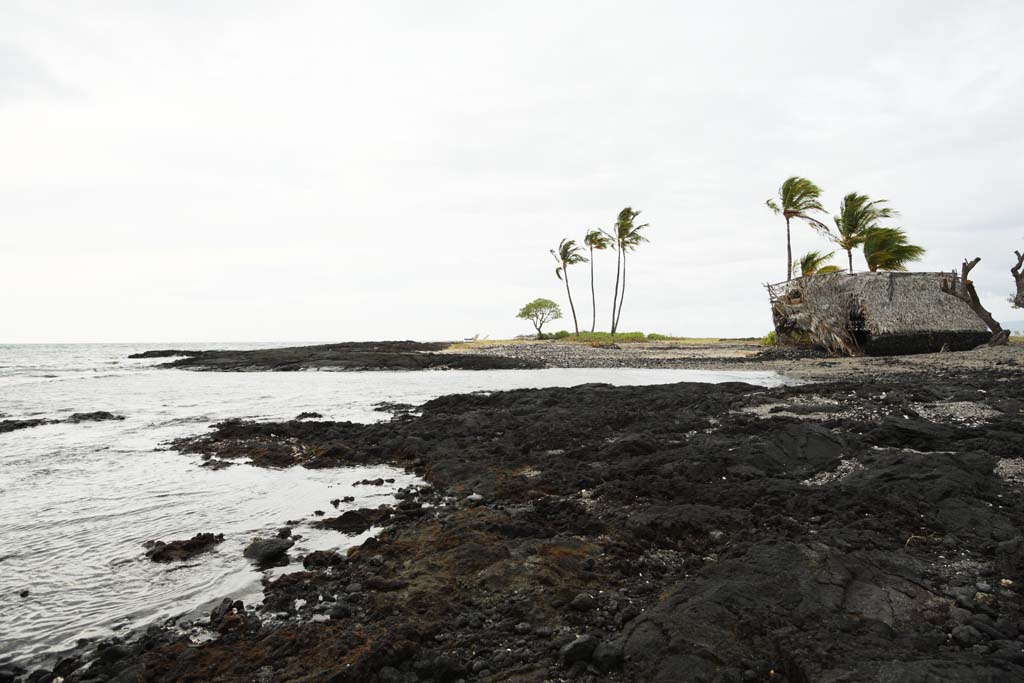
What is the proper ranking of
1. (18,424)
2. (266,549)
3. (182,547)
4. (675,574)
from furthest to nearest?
1. (18,424)
2. (182,547)
3. (266,549)
4. (675,574)

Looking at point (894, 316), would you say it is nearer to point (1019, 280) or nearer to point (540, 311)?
point (1019, 280)

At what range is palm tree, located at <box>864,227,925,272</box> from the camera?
35625mm

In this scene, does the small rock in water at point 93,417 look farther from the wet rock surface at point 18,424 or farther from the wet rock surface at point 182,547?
the wet rock surface at point 182,547

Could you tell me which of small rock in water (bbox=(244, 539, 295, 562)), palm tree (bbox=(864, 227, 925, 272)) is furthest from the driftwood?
small rock in water (bbox=(244, 539, 295, 562))

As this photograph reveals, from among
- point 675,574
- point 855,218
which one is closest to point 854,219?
point 855,218

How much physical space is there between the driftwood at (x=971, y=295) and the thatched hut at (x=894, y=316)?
13.7 inches

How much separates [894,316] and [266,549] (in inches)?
1049

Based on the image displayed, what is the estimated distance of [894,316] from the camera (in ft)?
78.7

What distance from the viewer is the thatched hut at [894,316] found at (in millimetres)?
23797

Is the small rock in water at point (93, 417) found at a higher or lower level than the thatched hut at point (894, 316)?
lower

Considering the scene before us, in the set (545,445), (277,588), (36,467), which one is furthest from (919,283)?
(36,467)

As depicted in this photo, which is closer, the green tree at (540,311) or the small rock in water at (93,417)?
the small rock in water at (93,417)

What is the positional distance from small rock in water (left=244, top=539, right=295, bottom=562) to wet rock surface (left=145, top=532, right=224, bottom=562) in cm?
51

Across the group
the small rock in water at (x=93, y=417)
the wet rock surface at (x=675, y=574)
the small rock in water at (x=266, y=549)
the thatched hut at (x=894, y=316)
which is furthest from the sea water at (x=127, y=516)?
the thatched hut at (x=894, y=316)
